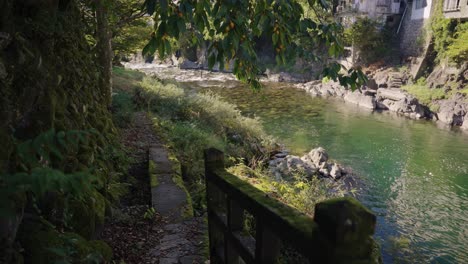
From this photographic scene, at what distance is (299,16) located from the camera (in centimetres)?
338

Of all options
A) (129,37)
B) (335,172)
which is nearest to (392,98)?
(335,172)

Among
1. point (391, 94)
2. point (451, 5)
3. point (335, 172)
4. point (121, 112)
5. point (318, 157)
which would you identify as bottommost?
point (335, 172)

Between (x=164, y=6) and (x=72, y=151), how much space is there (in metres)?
2.54

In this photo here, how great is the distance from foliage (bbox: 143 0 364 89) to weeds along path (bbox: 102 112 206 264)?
8.72 feet

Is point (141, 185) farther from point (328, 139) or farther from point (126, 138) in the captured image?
point (328, 139)

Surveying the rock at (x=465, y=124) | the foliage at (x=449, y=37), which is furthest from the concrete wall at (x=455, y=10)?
Result: the rock at (x=465, y=124)

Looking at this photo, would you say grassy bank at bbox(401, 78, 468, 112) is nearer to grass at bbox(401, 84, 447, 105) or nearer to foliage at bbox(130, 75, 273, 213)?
grass at bbox(401, 84, 447, 105)

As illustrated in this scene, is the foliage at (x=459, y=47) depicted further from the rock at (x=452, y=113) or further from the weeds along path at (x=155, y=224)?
the weeds along path at (x=155, y=224)

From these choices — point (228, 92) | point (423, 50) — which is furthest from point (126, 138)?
point (423, 50)

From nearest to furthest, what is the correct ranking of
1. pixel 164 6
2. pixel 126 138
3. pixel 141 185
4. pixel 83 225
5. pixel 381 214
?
pixel 164 6, pixel 83 225, pixel 141 185, pixel 126 138, pixel 381 214

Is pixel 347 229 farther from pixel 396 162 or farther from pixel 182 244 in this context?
pixel 396 162

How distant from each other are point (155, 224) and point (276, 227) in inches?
145

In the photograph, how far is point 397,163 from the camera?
15500mm

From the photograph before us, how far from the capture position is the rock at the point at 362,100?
26734 millimetres
